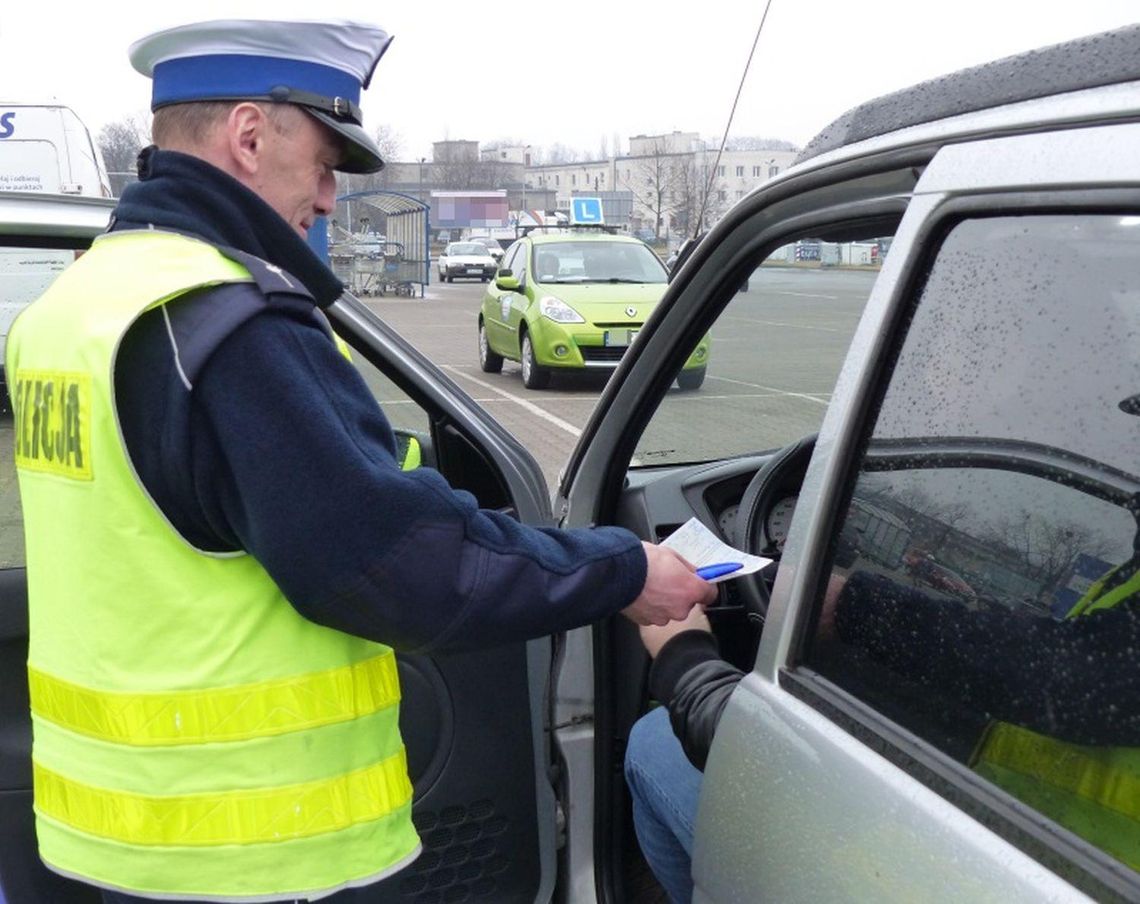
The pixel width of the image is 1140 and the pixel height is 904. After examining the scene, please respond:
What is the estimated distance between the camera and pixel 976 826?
1123 mm

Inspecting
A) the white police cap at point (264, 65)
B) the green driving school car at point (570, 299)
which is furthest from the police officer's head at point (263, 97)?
the green driving school car at point (570, 299)

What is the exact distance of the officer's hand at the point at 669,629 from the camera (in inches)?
72.7

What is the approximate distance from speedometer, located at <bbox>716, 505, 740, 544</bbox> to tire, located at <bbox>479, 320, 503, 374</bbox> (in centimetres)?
1197

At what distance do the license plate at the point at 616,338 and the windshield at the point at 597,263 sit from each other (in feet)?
3.45

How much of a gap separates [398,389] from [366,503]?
0.98 m

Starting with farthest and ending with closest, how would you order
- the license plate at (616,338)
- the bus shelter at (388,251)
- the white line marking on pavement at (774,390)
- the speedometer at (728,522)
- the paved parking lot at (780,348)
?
the bus shelter at (388,251), the license plate at (616,338), the speedometer at (728,522), the white line marking on pavement at (774,390), the paved parking lot at (780,348)

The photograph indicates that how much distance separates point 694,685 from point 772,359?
88 cm

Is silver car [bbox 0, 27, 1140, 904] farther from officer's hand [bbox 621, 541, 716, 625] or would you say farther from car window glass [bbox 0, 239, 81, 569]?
car window glass [bbox 0, 239, 81, 569]

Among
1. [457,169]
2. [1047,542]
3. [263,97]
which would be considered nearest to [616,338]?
[263,97]

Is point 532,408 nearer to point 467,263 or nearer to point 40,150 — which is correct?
point 40,150

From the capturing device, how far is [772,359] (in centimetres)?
242

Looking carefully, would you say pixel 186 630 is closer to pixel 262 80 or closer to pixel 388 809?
pixel 388 809

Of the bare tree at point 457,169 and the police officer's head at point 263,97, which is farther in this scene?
the bare tree at point 457,169

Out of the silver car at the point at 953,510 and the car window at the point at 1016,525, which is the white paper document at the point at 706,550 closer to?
the silver car at the point at 953,510
